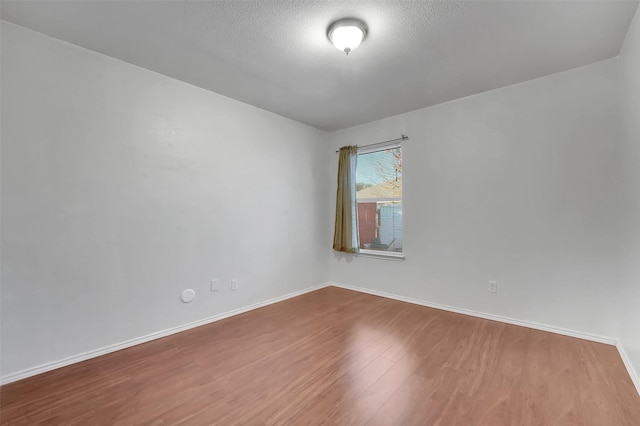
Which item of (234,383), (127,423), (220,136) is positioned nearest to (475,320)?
(234,383)

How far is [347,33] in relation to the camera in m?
1.95

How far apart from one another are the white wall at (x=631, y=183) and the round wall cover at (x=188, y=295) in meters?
3.59

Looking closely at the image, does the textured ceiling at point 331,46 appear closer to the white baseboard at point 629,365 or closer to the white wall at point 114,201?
the white wall at point 114,201

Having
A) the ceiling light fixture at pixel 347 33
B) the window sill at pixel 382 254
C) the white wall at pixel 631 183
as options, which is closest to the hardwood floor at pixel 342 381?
the white wall at pixel 631 183

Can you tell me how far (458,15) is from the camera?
1.86m

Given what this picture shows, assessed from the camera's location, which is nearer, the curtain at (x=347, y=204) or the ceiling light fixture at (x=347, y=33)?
the ceiling light fixture at (x=347, y=33)

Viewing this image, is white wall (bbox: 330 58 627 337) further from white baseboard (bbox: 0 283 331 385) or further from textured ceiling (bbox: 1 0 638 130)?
white baseboard (bbox: 0 283 331 385)

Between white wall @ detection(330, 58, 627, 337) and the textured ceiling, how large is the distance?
1.11 ft

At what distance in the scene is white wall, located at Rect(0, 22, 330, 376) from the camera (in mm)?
1995

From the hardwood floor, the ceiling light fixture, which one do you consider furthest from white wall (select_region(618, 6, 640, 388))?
the ceiling light fixture

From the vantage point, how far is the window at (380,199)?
12.7 ft

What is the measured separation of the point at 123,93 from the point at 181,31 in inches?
34.1

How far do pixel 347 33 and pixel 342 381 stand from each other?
245 centimetres

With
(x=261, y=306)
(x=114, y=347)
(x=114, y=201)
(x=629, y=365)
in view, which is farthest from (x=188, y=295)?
(x=629, y=365)
